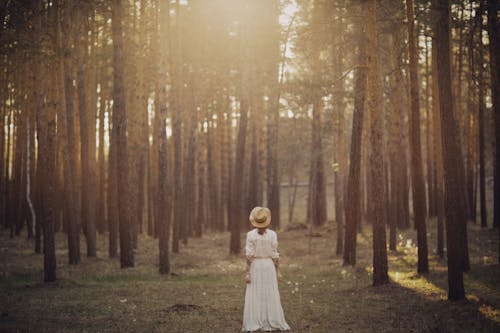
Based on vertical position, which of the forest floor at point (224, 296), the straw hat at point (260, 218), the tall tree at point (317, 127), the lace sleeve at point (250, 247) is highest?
the tall tree at point (317, 127)

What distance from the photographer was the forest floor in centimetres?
913

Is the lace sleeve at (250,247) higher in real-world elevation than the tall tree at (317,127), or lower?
lower

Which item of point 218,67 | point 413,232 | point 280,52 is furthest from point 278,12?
point 413,232

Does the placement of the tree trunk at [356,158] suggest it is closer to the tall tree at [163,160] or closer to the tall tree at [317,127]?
the tall tree at [317,127]

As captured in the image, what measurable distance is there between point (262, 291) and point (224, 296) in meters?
3.90

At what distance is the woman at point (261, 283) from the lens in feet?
28.5

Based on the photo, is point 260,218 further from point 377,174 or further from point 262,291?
point 377,174

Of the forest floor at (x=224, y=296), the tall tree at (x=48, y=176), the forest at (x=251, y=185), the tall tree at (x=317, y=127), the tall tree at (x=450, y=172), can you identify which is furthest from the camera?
the tall tree at (x=317, y=127)

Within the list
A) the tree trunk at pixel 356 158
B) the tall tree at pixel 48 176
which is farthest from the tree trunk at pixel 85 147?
the tree trunk at pixel 356 158

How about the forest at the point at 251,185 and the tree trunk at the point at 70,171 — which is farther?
the tree trunk at the point at 70,171

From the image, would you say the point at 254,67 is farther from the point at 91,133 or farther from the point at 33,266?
the point at 33,266

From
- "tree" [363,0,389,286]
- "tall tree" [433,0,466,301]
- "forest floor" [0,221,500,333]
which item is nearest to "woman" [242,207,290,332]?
"forest floor" [0,221,500,333]

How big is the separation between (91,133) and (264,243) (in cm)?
1807

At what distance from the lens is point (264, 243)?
28.9 ft
